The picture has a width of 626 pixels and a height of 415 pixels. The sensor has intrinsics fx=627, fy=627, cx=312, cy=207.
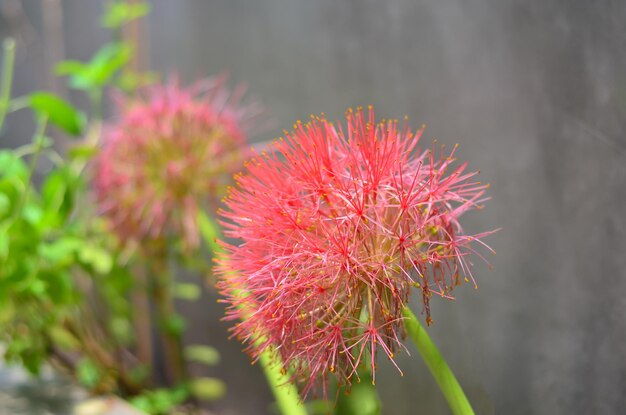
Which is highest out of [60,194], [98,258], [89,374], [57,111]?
[57,111]

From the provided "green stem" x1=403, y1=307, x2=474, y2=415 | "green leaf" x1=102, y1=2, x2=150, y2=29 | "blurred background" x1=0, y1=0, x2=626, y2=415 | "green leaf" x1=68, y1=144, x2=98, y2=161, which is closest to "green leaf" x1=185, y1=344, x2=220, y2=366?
"green leaf" x1=68, y1=144, x2=98, y2=161

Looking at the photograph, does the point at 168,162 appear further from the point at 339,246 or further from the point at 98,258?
the point at 339,246

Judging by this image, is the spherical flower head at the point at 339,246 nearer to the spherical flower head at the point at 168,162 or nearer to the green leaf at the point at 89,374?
the spherical flower head at the point at 168,162

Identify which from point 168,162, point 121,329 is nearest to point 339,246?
point 168,162

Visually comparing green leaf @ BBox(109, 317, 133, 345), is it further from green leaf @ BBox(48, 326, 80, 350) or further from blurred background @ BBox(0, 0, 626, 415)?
blurred background @ BBox(0, 0, 626, 415)

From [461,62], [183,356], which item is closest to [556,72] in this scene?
[461,62]
